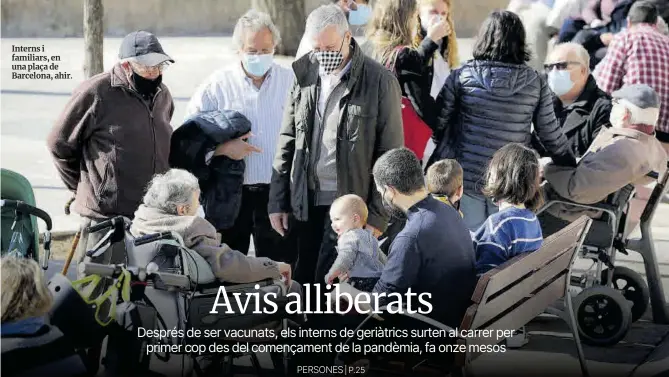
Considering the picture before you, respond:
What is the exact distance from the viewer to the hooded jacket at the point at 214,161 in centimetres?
652

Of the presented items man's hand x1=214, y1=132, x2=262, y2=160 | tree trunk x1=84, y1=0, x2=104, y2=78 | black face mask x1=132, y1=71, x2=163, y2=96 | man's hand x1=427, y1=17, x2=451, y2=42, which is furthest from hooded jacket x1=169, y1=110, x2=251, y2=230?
tree trunk x1=84, y1=0, x2=104, y2=78

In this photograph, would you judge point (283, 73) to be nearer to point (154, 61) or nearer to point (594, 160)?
point (154, 61)

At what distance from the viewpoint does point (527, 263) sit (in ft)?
17.8

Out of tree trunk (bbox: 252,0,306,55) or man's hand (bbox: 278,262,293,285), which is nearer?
man's hand (bbox: 278,262,293,285)

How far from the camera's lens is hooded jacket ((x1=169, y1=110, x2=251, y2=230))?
6.52 metres

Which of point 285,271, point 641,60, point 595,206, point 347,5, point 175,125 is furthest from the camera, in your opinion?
point 175,125

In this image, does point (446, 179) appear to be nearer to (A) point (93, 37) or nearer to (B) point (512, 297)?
(B) point (512, 297)

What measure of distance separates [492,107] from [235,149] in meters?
1.35

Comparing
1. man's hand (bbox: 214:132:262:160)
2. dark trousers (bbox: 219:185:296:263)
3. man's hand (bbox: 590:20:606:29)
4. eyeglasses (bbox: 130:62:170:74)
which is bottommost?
dark trousers (bbox: 219:185:296:263)

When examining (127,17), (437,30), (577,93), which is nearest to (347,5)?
(437,30)

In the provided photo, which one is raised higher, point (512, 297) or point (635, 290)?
point (512, 297)

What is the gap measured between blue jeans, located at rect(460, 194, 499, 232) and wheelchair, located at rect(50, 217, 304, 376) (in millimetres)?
1628

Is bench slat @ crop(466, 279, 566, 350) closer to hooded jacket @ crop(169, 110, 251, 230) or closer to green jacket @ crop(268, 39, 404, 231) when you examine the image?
green jacket @ crop(268, 39, 404, 231)

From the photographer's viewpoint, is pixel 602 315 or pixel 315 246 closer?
pixel 315 246
